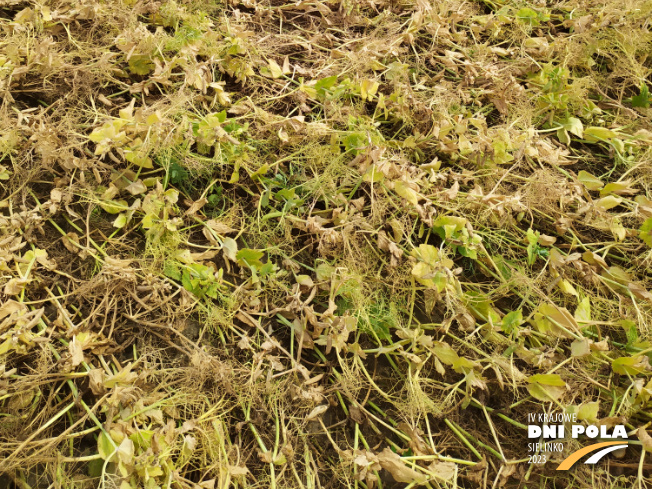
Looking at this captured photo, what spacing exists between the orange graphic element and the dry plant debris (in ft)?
0.10

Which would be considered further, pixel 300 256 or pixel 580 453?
pixel 300 256

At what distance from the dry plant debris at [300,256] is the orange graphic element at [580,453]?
0.03m

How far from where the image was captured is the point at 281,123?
6.13 ft

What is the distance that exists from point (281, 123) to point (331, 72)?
407 millimetres

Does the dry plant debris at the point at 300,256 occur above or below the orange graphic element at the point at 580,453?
above

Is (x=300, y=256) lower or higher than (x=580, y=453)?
higher

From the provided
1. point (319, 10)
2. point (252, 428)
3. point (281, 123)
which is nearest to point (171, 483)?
point (252, 428)

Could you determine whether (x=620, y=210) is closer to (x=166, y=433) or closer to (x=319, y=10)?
(x=319, y=10)

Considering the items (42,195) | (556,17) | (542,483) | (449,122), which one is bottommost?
(542,483)

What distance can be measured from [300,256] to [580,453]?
1.02 meters

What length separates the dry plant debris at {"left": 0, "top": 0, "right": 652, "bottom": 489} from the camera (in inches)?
53.5

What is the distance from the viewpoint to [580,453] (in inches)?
55.6

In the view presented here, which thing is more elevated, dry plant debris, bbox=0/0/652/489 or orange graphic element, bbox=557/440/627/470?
dry plant debris, bbox=0/0/652/489

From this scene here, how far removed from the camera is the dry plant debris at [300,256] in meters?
1.36
